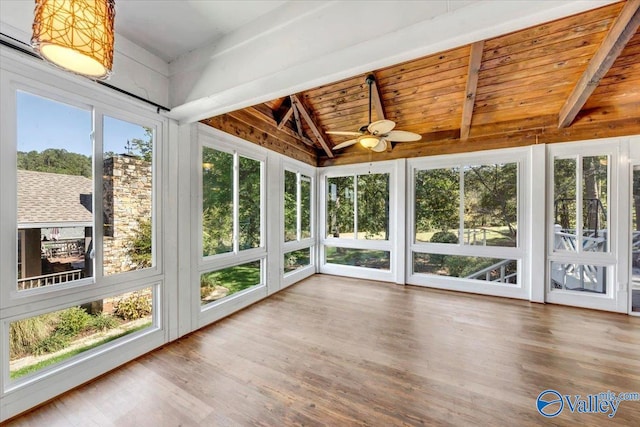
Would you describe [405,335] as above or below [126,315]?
below

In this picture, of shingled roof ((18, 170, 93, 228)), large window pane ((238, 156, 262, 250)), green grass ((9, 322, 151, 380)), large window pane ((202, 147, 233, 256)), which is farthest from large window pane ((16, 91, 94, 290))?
large window pane ((238, 156, 262, 250))

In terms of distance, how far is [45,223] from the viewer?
6.81 ft

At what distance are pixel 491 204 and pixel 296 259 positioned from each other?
4014 millimetres

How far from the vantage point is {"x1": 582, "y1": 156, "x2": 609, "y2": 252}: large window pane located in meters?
3.89

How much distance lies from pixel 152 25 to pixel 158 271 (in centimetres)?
244

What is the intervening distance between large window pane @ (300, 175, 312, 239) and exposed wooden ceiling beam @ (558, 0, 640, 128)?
4609 millimetres

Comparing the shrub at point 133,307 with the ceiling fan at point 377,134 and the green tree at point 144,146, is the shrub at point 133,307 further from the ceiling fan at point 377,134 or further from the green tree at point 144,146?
the ceiling fan at point 377,134

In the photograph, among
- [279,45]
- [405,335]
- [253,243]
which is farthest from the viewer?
[253,243]

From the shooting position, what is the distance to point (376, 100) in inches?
159

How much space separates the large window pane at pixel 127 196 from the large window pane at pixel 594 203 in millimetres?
6253

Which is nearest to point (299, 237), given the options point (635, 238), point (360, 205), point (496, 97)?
point (360, 205)

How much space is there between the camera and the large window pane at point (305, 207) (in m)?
5.69

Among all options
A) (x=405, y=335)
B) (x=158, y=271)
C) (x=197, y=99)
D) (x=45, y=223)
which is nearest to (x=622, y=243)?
(x=405, y=335)

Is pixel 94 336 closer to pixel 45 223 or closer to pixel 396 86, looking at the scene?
pixel 45 223
